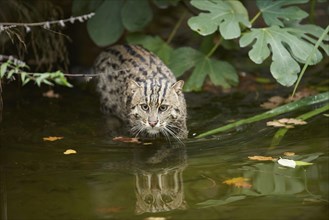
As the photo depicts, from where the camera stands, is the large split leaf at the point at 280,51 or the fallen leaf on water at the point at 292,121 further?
the fallen leaf on water at the point at 292,121

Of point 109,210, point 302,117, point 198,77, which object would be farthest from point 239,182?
point 198,77

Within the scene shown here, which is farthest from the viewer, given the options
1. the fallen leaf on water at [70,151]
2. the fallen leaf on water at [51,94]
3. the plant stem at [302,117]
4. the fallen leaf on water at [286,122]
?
the fallen leaf on water at [51,94]

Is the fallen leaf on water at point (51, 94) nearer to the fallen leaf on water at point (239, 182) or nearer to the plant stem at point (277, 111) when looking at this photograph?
the plant stem at point (277, 111)

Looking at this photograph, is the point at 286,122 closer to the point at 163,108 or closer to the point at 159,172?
the point at 163,108

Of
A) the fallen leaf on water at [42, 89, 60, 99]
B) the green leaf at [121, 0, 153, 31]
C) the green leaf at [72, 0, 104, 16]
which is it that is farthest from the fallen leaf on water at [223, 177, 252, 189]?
the fallen leaf on water at [42, 89, 60, 99]

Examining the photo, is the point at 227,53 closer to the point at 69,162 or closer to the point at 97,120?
the point at 97,120

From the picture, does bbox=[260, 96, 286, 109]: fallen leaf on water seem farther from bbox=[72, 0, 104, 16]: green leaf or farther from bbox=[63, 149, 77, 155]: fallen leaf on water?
bbox=[63, 149, 77, 155]: fallen leaf on water

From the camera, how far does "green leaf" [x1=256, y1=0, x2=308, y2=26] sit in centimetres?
817

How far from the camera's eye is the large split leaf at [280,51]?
24.7ft

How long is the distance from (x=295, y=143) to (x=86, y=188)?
2.28m

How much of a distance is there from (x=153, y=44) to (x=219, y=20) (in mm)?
1509

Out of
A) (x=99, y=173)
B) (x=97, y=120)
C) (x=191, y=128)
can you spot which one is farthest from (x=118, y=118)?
(x=99, y=173)

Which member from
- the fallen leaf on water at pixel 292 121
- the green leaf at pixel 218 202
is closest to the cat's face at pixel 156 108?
the fallen leaf on water at pixel 292 121

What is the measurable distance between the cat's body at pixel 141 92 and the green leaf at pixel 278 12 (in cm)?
136
